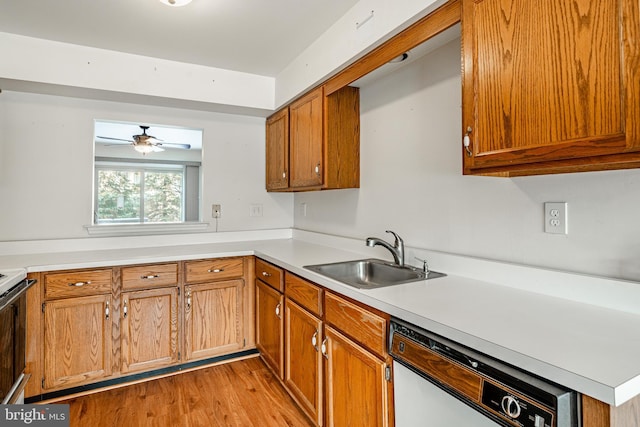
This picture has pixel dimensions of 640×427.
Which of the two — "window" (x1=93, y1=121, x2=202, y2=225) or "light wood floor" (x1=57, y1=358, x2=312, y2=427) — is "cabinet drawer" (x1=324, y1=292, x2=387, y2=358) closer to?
"light wood floor" (x1=57, y1=358, x2=312, y2=427)

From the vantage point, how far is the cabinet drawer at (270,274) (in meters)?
2.19

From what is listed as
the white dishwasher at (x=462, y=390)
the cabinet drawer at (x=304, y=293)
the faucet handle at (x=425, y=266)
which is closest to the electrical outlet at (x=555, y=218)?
the faucet handle at (x=425, y=266)

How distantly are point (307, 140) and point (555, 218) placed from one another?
163cm

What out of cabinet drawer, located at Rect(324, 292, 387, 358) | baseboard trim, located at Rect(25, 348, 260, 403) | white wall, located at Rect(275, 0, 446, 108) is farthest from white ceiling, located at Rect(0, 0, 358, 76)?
baseboard trim, located at Rect(25, 348, 260, 403)

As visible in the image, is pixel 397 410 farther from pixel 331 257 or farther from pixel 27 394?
pixel 27 394

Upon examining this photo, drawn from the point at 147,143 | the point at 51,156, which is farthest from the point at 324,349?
the point at 147,143

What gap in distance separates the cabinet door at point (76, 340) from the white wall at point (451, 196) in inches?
66.0

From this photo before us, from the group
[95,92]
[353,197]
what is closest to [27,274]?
[95,92]

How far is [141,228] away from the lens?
2.81 meters

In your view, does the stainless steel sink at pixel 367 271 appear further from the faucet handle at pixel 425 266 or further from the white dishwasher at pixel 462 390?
the white dishwasher at pixel 462 390

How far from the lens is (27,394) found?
2037 mm

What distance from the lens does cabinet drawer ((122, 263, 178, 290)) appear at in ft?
7.52

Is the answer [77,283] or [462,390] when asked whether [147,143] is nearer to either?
[77,283]

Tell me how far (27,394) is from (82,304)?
55 cm
